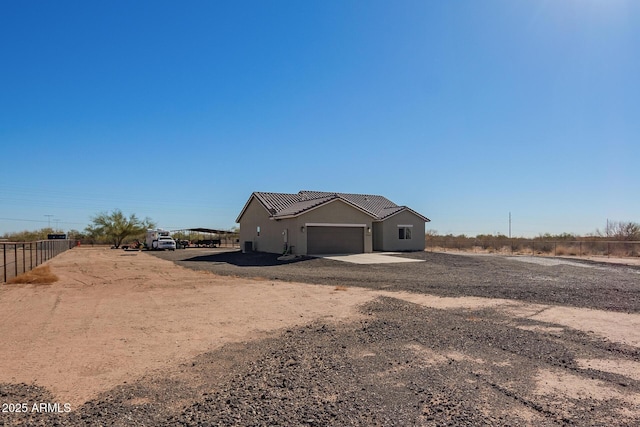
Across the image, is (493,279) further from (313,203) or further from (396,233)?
(396,233)

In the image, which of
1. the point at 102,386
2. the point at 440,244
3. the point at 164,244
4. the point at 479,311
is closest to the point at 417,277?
the point at 479,311

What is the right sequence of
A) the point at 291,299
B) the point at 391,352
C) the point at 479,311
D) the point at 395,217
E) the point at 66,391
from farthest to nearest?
the point at 395,217
the point at 291,299
the point at 479,311
the point at 391,352
the point at 66,391

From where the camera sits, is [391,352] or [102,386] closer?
[102,386]

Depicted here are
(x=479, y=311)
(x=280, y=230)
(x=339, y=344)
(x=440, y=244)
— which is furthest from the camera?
(x=440, y=244)

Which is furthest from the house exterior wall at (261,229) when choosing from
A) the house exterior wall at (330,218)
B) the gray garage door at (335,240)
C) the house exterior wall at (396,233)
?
the house exterior wall at (396,233)

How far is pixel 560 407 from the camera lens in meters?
4.33

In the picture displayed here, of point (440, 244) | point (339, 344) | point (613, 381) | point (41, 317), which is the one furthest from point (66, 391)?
point (440, 244)

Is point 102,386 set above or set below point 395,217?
below

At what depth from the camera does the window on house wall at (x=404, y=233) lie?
3441 cm

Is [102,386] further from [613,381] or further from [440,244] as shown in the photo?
[440,244]

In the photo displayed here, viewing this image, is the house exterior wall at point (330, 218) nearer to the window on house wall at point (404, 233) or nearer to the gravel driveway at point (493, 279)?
the gravel driveway at point (493, 279)

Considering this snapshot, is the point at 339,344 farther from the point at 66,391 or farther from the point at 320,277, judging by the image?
the point at 320,277

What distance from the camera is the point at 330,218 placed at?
93.9 ft

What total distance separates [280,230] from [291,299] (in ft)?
61.1
